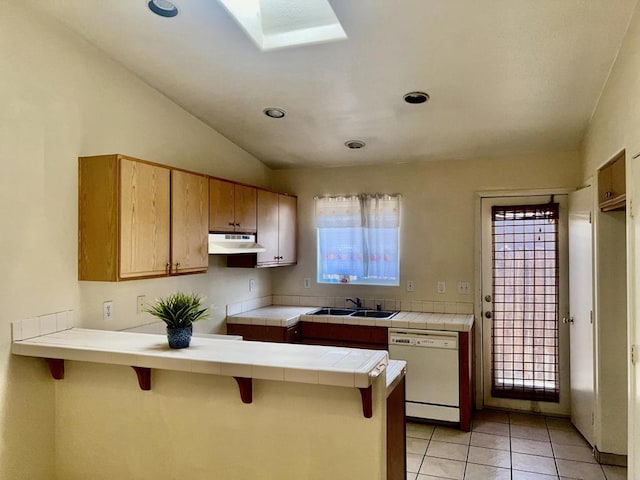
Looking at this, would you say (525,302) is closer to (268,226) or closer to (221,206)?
(268,226)

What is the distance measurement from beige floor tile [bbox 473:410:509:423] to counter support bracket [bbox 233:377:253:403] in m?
2.70

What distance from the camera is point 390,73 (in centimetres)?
288

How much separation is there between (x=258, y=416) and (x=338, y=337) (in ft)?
6.62

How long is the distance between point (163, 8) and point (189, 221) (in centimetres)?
132

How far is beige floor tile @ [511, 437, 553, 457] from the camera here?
342 centimetres

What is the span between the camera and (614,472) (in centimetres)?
312

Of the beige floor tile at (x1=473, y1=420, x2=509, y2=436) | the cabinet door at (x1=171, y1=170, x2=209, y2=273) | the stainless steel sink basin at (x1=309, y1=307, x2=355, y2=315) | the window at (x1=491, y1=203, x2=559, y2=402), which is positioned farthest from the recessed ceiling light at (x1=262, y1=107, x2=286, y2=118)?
the beige floor tile at (x1=473, y1=420, x2=509, y2=436)

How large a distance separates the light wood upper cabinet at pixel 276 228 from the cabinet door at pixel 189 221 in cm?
82

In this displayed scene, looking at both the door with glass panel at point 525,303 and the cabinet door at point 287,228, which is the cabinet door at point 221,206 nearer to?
the cabinet door at point 287,228

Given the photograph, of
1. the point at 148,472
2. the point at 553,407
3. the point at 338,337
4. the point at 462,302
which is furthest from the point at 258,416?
the point at 553,407

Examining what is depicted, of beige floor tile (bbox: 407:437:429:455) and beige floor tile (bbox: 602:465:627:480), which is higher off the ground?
beige floor tile (bbox: 407:437:429:455)

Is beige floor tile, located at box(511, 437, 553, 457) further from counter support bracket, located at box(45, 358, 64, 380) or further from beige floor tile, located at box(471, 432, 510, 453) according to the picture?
counter support bracket, located at box(45, 358, 64, 380)

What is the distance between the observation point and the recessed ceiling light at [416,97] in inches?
123

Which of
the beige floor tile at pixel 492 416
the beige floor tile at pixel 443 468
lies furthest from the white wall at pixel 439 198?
the beige floor tile at pixel 443 468
